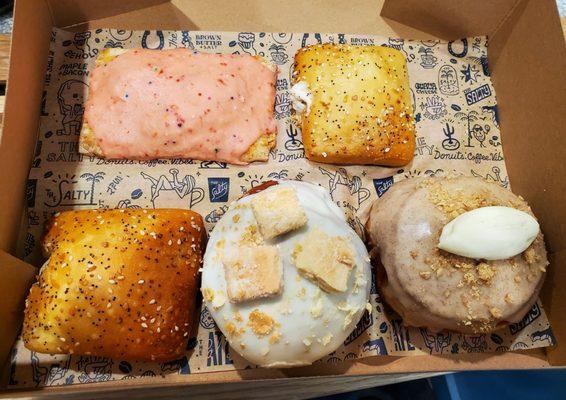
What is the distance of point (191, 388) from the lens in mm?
1444

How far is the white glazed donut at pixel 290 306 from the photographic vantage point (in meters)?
1.44

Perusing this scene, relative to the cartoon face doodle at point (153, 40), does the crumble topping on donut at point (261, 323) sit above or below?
below

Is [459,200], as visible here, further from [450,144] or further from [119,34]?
[119,34]

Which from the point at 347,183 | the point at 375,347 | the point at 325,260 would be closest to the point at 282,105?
the point at 347,183

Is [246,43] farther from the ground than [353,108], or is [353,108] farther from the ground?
[246,43]

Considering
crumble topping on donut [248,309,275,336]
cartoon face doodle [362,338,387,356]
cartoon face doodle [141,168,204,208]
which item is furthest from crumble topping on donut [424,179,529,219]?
cartoon face doodle [141,168,204,208]

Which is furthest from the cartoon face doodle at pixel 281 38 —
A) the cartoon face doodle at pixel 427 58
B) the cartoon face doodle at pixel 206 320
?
the cartoon face doodle at pixel 206 320

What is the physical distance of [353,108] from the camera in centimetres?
183

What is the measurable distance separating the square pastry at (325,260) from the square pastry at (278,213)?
0.07 m

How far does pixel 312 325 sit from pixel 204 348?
469 millimetres

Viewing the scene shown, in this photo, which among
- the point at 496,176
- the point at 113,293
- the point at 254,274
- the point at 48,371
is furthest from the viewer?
the point at 496,176

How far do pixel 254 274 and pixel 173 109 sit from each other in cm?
75

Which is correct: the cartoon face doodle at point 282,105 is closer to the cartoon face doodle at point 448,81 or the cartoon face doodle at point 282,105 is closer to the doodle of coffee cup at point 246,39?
the doodle of coffee cup at point 246,39

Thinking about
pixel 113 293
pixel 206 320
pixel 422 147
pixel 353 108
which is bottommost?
pixel 206 320
